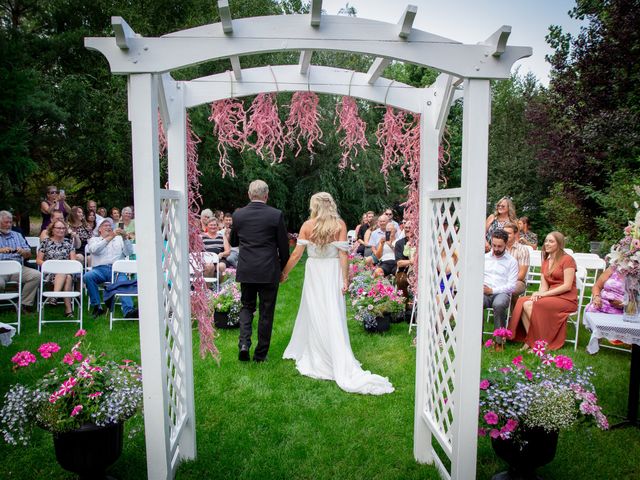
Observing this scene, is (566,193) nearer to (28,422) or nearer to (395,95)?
(395,95)

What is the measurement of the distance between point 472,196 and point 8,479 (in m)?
3.36

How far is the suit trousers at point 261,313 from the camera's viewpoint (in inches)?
210

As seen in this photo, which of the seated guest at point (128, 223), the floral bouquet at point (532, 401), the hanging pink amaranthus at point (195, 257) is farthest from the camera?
the seated guest at point (128, 223)

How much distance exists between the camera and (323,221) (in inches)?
205

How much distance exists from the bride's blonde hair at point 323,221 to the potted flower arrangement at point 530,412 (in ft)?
8.31

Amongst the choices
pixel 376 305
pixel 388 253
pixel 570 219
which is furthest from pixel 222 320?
pixel 570 219

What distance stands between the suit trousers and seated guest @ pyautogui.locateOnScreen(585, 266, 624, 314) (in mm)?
3377

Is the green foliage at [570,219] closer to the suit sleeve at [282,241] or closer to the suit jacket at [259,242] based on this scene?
the suit sleeve at [282,241]

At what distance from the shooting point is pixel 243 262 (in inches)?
207

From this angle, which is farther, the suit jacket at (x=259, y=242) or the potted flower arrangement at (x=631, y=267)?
the suit jacket at (x=259, y=242)

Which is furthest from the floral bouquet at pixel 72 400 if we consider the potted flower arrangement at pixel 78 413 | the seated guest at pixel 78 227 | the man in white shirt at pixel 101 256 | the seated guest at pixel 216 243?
the seated guest at pixel 78 227

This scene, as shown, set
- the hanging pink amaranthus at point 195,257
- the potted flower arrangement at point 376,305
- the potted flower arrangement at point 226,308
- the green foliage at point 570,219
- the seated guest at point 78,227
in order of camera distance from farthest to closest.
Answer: the green foliage at point 570,219 < the seated guest at point 78,227 < the potted flower arrangement at point 226,308 < the potted flower arrangement at point 376,305 < the hanging pink amaranthus at point 195,257

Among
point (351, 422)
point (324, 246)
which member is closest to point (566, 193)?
point (324, 246)

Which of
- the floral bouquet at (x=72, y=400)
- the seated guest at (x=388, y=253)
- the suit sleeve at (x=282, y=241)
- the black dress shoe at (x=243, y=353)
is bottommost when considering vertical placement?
the black dress shoe at (x=243, y=353)
